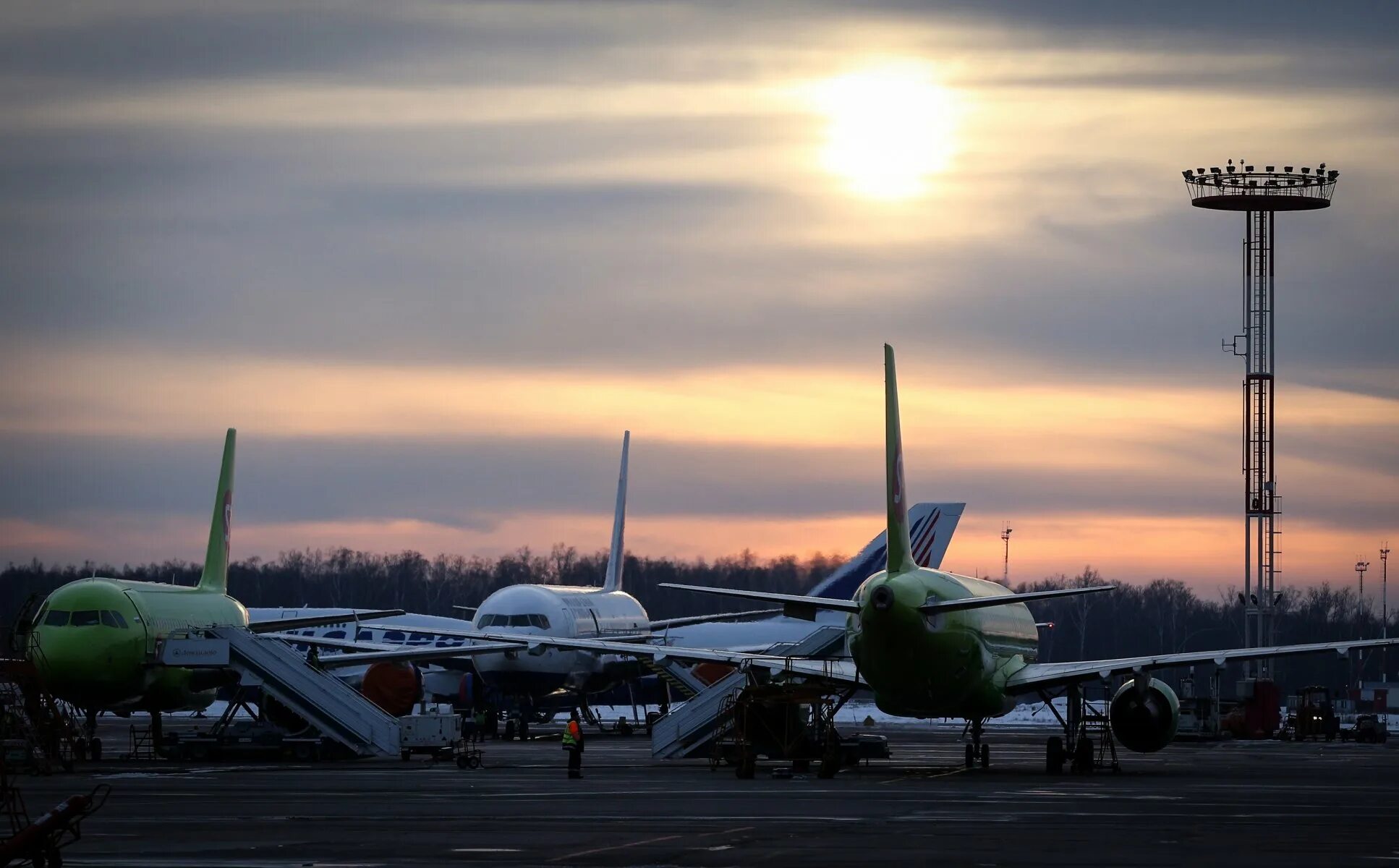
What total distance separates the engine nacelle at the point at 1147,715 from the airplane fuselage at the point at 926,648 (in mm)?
2943

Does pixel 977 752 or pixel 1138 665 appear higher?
pixel 1138 665

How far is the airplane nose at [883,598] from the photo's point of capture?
134 ft

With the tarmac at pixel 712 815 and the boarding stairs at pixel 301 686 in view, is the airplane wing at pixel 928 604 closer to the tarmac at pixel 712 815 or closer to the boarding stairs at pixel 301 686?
the tarmac at pixel 712 815

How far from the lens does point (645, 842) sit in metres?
24.4

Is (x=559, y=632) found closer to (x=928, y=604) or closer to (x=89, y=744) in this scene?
(x=89, y=744)

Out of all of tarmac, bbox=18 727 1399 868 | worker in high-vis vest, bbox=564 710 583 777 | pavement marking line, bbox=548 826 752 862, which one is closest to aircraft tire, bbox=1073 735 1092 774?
tarmac, bbox=18 727 1399 868

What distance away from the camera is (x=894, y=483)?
4447 cm

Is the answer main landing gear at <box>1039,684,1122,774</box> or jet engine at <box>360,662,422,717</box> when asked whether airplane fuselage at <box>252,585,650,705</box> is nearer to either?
jet engine at <box>360,662,422,717</box>

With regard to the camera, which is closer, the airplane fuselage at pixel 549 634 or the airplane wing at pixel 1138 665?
the airplane wing at pixel 1138 665

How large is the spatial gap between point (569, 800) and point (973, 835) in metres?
9.41

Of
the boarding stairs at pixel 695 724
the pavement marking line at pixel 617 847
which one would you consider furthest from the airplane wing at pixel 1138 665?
the pavement marking line at pixel 617 847

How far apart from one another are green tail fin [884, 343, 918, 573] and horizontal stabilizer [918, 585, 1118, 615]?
168 centimetres

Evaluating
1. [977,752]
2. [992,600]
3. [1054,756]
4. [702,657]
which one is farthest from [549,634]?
[992,600]

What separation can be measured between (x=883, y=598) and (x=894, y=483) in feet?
14.3
